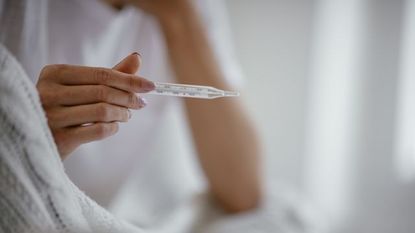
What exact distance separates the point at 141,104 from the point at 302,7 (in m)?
0.60

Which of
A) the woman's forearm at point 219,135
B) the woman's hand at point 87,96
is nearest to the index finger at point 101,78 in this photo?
the woman's hand at point 87,96

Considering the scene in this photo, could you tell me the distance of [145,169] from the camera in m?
0.61

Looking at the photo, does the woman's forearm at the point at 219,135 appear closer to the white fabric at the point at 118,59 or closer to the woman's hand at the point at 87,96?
the white fabric at the point at 118,59

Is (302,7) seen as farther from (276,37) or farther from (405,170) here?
(405,170)

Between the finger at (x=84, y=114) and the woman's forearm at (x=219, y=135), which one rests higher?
the woman's forearm at (x=219, y=135)

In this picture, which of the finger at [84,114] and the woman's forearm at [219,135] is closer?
the finger at [84,114]

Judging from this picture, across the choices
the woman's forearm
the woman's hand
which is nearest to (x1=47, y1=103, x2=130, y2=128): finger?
the woman's hand

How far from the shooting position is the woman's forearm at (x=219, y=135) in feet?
1.96

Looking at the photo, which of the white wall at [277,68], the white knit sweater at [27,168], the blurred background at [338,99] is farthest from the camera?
the white wall at [277,68]

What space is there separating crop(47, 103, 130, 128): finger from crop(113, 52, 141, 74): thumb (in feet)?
0.07

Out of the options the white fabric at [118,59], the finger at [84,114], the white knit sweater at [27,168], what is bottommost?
the white knit sweater at [27,168]

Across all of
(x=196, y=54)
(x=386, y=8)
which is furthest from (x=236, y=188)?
(x=386, y=8)

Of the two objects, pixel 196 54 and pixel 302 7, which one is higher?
pixel 302 7

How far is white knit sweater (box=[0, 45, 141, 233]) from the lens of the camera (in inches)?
9.2
